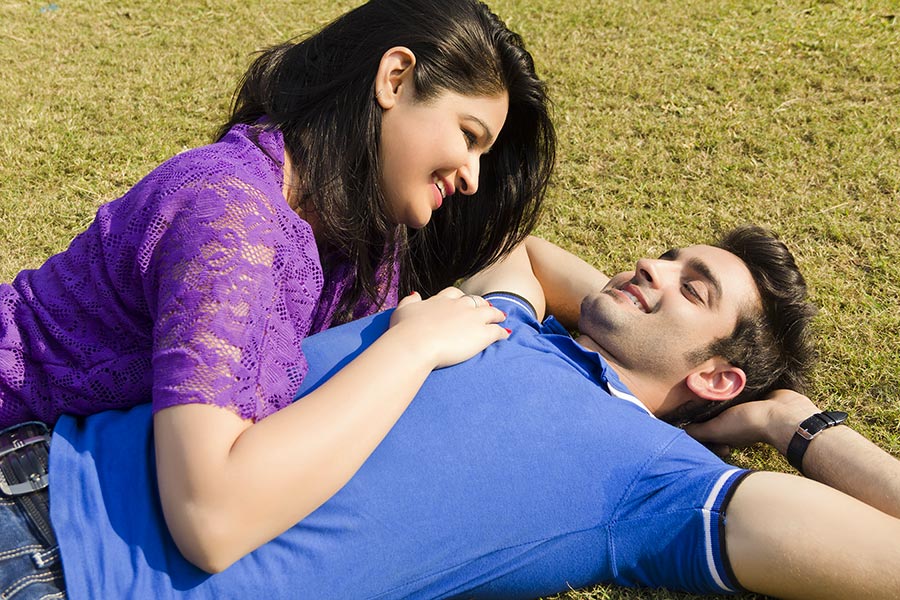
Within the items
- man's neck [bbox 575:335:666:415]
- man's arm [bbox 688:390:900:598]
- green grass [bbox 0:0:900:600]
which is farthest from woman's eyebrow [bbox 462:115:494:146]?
green grass [bbox 0:0:900:600]

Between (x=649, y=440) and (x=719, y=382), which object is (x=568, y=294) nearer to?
(x=719, y=382)

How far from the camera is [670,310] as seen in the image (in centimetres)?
331

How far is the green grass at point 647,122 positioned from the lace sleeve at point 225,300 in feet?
6.70

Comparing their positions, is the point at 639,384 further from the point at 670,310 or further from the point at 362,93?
the point at 362,93

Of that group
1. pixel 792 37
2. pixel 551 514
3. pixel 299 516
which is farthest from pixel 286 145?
pixel 792 37

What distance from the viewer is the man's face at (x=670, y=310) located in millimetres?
3285

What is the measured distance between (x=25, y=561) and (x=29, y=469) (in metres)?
0.28

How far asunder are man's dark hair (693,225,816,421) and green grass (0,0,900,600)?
28 cm

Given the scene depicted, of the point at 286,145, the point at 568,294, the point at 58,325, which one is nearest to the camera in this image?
the point at 58,325

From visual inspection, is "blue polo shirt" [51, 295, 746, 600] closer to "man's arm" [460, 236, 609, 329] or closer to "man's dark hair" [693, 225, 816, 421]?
"man's dark hair" [693, 225, 816, 421]

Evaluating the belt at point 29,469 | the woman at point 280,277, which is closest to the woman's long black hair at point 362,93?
the woman at point 280,277

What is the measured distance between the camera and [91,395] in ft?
8.53

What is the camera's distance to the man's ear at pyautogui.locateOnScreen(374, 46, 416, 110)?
2955 mm

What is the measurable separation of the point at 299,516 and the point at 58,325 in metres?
0.96
